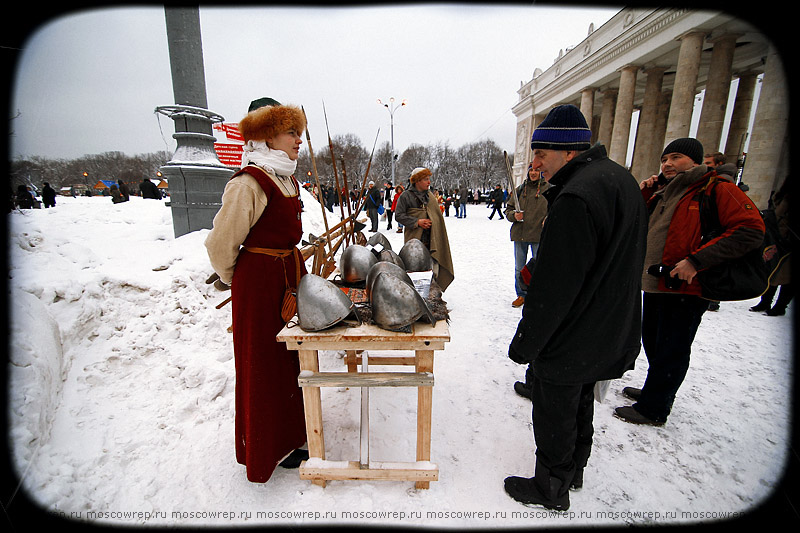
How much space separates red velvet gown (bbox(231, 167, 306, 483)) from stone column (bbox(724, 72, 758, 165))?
23.1 m

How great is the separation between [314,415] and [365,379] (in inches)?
15.1

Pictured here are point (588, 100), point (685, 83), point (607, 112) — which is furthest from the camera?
point (607, 112)

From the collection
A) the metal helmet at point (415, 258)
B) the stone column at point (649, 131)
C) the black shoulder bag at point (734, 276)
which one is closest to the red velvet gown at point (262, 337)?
the metal helmet at point (415, 258)

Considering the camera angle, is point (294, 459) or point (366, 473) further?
point (294, 459)

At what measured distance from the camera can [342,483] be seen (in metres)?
1.91

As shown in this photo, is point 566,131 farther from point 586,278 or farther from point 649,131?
point 649,131

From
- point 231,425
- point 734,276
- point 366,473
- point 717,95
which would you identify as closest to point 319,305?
point 366,473

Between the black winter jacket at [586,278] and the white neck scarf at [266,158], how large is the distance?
1440mm

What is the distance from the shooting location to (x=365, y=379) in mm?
1790

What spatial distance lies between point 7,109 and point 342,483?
2587mm

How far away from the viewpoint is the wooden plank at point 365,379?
68.4 inches

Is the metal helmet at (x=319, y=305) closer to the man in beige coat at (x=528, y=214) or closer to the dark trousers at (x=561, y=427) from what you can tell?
the dark trousers at (x=561, y=427)

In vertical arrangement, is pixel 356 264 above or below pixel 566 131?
below

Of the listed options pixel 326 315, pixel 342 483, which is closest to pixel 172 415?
pixel 342 483
